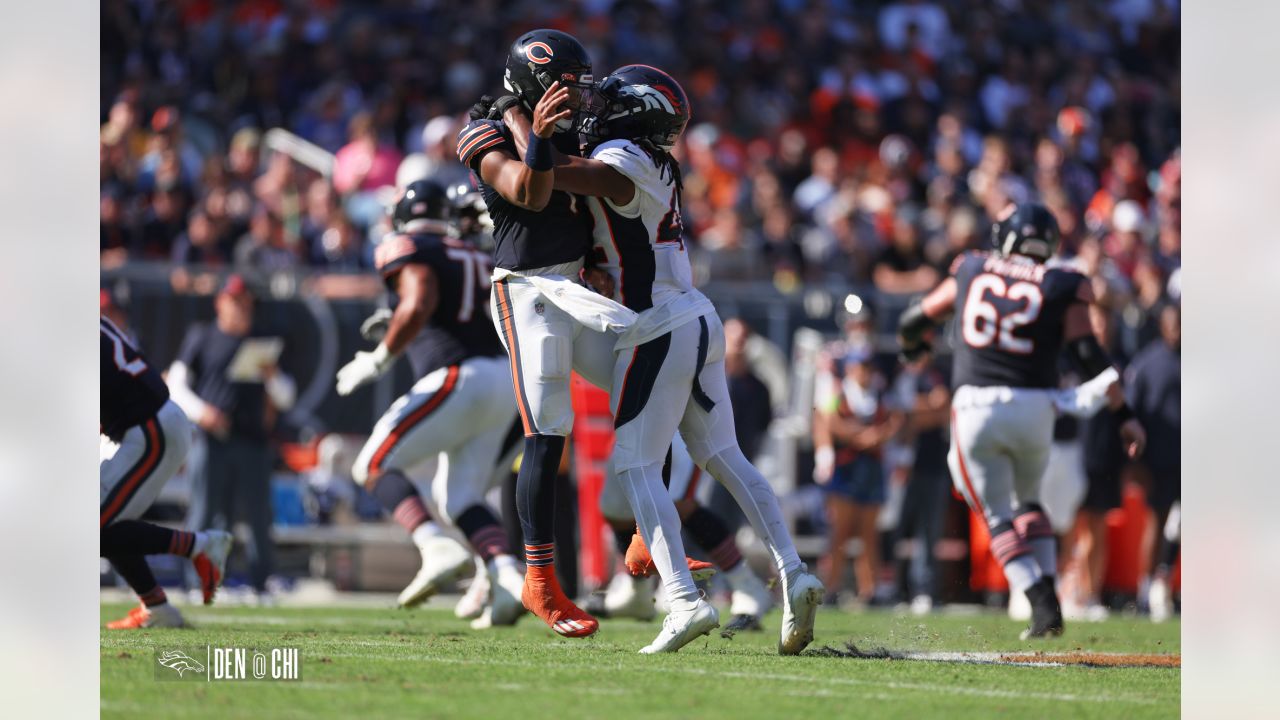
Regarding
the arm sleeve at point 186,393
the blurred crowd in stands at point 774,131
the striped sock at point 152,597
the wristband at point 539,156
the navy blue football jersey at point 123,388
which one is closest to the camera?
the wristband at point 539,156

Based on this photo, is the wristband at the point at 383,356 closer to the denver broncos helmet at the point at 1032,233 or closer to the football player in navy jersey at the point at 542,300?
the football player in navy jersey at the point at 542,300

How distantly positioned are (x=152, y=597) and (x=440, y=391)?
5.42ft

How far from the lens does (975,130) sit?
58.4 ft

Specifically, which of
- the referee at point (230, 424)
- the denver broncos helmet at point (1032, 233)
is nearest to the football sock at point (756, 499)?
the denver broncos helmet at point (1032, 233)

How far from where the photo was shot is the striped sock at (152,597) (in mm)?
7785

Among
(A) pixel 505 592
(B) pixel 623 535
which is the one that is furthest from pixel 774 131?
(A) pixel 505 592

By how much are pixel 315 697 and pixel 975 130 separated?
45.2 feet

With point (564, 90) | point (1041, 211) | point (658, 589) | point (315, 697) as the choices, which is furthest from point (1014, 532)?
point (315, 697)

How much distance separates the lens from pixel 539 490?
6.43 metres

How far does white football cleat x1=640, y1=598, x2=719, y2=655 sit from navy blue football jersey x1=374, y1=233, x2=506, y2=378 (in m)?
2.66

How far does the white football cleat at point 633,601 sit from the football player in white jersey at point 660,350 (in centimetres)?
232

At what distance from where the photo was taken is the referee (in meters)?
11.3

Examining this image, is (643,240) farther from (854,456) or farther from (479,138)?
(854,456)
